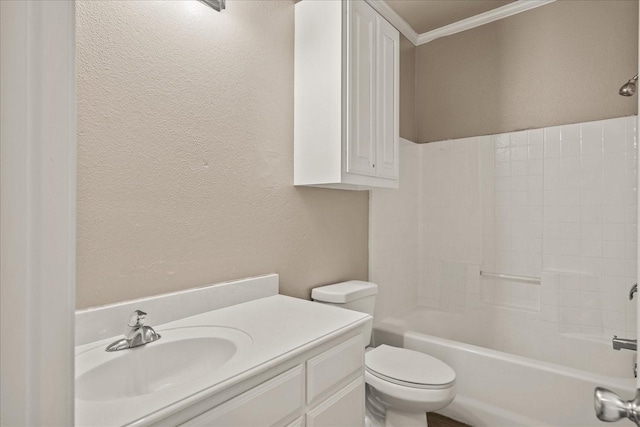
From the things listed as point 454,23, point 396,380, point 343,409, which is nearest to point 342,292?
point 396,380

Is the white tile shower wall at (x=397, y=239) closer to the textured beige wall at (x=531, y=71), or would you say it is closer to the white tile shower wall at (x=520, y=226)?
the white tile shower wall at (x=520, y=226)

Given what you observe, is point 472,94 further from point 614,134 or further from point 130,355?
point 130,355

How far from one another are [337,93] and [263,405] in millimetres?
1295

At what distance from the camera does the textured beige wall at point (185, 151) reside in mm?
1068

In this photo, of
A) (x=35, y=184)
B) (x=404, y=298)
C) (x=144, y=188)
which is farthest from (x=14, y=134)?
(x=404, y=298)

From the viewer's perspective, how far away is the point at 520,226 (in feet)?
7.90

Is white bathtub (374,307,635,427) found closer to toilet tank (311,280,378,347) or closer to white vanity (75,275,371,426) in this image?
toilet tank (311,280,378,347)

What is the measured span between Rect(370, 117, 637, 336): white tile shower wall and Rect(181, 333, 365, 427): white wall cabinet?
118cm

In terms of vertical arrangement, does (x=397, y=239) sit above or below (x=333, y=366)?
above

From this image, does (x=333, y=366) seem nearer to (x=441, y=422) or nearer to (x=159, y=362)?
(x=159, y=362)

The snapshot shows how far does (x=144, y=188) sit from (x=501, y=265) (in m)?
2.34

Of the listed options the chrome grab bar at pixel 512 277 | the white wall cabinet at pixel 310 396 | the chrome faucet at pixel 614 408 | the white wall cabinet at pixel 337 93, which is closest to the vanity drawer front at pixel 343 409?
the white wall cabinet at pixel 310 396

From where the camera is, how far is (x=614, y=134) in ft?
6.86

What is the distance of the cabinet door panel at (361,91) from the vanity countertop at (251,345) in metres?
0.72
